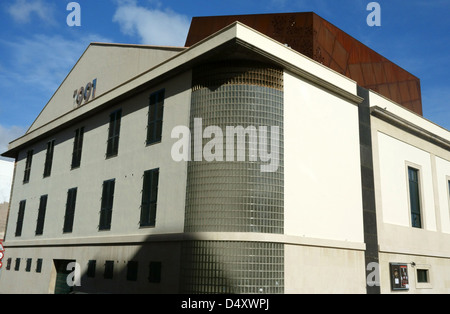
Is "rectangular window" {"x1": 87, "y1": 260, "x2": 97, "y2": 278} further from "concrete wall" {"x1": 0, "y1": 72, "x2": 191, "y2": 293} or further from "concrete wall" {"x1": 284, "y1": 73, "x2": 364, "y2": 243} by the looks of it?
"concrete wall" {"x1": 284, "y1": 73, "x2": 364, "y2": 243}

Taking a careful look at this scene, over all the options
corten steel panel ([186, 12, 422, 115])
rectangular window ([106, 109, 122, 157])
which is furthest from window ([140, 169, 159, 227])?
corten steel panel ([186, 12, 422, 115])

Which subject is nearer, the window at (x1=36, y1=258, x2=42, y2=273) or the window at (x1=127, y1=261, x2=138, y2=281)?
the window at (x1=127, y1=261, x2=138, y2=281)

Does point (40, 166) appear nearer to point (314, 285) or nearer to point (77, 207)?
point (77, 207)

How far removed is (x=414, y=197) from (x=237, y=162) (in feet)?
40.1

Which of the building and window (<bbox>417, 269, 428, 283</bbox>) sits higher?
the building

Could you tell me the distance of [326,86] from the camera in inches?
699

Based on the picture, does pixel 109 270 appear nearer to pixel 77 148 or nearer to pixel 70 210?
pixel 70 210

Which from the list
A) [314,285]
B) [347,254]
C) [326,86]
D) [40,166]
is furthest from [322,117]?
[40,166]

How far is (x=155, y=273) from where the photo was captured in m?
15.4

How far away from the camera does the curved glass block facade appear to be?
14.2 m

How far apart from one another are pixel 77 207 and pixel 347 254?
13.6 m

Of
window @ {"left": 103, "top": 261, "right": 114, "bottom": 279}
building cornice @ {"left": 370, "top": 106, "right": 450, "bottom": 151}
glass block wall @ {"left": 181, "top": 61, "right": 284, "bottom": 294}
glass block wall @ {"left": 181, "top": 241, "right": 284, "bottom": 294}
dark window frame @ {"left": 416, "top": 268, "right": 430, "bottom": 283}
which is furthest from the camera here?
dark window frame @ {"left": 416, "top": 268, "right": 430, "bottom": 283}

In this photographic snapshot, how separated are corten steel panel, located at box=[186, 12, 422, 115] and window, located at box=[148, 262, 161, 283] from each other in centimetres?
1138
